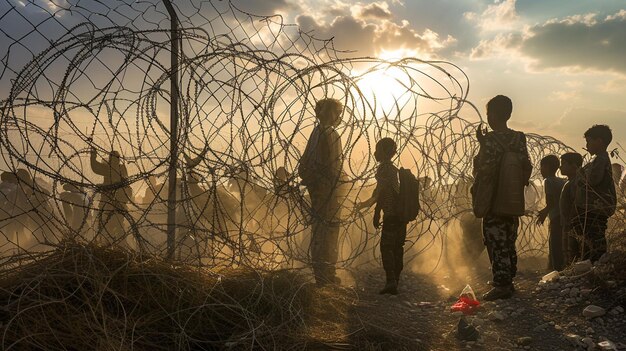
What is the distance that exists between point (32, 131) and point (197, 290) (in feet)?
4.69

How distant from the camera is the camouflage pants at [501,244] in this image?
4.51 m

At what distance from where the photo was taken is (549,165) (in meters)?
6.02

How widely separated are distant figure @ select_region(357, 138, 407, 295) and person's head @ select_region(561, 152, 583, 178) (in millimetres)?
1896

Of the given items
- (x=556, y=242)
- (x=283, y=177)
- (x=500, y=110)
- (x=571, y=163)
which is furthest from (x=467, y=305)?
(x=283, y=177)

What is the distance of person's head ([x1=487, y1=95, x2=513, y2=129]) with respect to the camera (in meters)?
4.49

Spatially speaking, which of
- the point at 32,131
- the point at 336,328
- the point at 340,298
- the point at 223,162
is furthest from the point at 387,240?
the point at 32,131

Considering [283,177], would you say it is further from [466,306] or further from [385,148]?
[466,306]

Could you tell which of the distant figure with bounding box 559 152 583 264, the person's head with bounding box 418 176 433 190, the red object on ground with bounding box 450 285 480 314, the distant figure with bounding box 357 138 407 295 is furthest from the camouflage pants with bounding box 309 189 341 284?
the distant figure with bounding box 559 152 583 264

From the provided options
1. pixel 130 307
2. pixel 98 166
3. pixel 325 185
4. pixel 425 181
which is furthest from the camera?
pixel 98 166

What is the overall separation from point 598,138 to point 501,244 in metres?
1.48

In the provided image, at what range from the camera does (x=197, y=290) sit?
3215mm

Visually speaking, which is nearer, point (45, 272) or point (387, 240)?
point (45, 272)

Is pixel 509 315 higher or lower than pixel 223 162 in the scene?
lower

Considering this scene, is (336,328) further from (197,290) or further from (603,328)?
(603,328)
